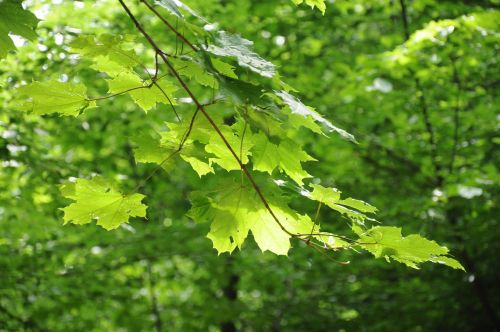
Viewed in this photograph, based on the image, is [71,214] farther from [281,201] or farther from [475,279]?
[475,279]

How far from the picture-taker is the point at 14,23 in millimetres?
1421

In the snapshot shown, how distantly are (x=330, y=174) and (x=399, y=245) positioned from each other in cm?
415

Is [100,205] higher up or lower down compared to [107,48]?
lower down

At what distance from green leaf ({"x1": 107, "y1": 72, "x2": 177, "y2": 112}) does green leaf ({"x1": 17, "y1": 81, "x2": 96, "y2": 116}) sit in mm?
95

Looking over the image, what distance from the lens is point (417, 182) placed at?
199 inches

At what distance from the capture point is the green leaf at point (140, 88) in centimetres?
147

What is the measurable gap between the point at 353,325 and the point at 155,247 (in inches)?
89.4

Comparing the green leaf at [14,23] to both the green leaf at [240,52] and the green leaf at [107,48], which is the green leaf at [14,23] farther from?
the green leaf at [240,52]

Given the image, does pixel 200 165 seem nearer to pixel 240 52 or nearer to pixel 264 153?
pixel 264 153

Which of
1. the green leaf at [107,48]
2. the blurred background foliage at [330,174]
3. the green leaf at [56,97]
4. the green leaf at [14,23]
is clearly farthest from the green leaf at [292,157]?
the blurred background foliage at [330,174]

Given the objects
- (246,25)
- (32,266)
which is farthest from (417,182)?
(32,266)

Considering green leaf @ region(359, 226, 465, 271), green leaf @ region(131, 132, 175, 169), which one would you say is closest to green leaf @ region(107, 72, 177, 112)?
green leaf @ region(131, 132, 175, 169)

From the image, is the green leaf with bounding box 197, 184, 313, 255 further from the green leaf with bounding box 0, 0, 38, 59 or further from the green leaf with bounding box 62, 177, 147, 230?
the green leaf with bounding box 0, 0, 38, 59

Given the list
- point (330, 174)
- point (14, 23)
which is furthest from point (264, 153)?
point (330, 174)
